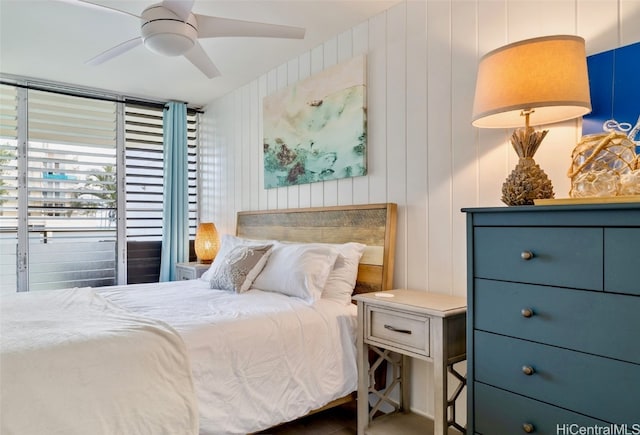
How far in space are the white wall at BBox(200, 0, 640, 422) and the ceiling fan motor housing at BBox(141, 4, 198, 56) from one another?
119cm

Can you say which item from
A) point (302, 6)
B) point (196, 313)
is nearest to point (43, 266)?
point (196, 313)

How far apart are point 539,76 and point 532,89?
0.05 metres

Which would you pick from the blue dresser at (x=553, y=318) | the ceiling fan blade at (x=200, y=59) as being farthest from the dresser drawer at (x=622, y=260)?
the ceiling fan blade at (x=200, y=59)

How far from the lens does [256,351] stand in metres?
1.93

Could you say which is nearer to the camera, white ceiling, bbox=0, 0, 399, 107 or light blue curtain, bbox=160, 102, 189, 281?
white ceiling, bbox=0, 0, 399, 107

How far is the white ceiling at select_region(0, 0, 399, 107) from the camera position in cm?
263

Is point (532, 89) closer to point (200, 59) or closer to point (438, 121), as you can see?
point (438, 121)

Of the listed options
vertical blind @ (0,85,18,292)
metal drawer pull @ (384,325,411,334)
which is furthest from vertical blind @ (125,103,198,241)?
metal drawer pull @ (384,325,411,334)

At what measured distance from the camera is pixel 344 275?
2545mm

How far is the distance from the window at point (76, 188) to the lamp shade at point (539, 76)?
3959 mm

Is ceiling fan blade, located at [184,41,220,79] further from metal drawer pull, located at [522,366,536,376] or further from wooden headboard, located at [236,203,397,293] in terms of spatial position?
metal drawer pull, located at [522,366,536,376]

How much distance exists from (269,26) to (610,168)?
1.79 m

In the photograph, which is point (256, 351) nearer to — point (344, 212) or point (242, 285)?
point (242, 285)

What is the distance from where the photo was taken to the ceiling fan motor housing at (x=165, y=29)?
212 centimetres
